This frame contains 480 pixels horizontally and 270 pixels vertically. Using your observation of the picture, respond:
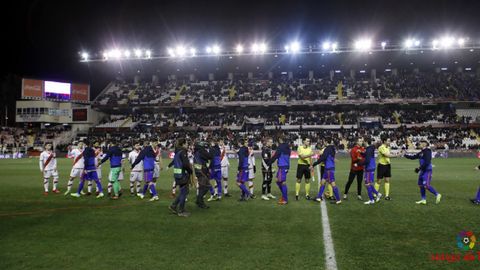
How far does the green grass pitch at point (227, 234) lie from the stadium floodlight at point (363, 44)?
3634cm

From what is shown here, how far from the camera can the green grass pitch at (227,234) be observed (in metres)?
6.13

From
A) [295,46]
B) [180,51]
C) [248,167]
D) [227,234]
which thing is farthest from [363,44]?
[227,234]

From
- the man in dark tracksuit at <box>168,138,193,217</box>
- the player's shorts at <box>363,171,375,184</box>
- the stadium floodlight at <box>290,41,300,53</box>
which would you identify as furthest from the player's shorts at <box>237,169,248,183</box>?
→ the stadium floodlight at <box>290,41,300,53</box>

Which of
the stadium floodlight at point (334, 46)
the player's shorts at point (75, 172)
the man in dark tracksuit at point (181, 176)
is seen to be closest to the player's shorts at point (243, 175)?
the man in dark tracksuit at point (181, 176)

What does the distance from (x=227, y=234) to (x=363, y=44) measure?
43.3 m

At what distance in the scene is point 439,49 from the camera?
147 feet

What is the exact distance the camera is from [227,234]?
786 cm

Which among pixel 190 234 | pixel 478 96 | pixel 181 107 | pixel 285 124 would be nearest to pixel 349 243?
pixel 190 234

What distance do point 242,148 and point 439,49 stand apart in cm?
4352

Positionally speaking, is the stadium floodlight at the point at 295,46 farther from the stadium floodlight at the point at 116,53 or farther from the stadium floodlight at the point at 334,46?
the stadium floodlight at the point at 116,53

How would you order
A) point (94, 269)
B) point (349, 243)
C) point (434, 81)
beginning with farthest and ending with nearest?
point (434, 81), point (349, 243), point (94, 269)

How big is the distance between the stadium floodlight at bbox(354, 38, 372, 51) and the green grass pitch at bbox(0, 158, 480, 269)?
36.3 metres

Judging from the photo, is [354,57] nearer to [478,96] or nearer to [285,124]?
[285,124]

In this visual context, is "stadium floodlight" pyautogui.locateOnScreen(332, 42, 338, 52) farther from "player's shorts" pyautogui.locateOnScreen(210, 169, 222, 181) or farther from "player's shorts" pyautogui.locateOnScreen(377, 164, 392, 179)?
"player's shorts" pyautogui.locateOnScreen(210, 169, 222, 181)
